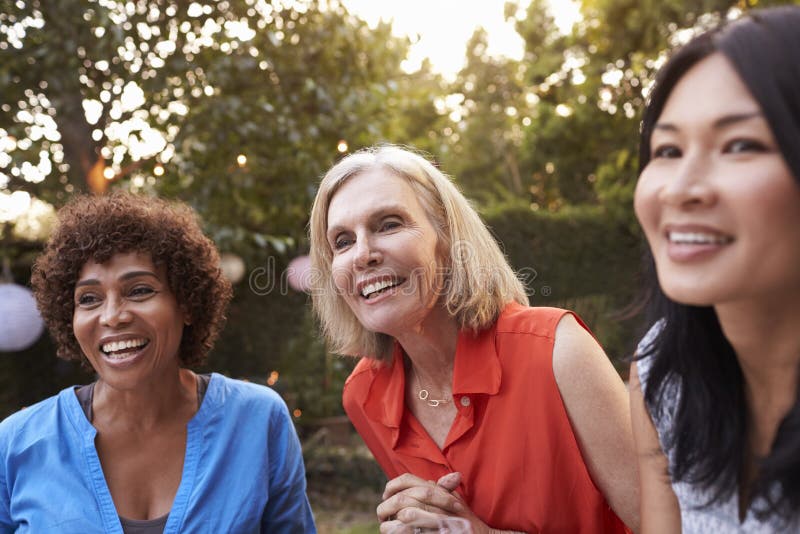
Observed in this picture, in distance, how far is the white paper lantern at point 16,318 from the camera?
4.80 meters

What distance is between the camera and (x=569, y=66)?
703 inches

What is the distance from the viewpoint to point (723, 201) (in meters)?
1.14

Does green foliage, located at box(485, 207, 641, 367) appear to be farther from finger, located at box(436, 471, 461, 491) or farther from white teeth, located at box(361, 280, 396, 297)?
finger, located at box(436, 471, 461, 491)

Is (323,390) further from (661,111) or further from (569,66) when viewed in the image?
(569,66)

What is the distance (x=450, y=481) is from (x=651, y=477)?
58 cm

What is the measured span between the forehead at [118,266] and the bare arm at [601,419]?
1.37m

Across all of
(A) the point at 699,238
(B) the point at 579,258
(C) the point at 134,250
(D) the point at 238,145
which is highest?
(D) the point at 238,145

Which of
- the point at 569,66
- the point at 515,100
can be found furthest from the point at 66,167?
the point at 515,100

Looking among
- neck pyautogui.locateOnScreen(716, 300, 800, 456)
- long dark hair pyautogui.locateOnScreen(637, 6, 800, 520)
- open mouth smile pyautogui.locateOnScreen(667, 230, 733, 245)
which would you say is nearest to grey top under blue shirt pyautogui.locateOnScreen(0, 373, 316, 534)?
long dark hair pyautogui.locateOnScreen(637, 6, 800, 520)

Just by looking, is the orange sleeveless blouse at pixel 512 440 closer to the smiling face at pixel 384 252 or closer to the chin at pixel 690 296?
the smiling face at pixel 384 252

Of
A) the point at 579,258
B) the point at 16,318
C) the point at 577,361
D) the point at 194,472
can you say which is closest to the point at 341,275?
the point at 577,361

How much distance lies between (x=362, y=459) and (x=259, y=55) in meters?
3.97

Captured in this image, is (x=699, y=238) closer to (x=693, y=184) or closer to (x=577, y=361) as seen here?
(x=693, y=184)

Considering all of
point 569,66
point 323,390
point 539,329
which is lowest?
point 323,390
